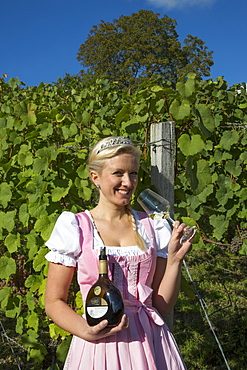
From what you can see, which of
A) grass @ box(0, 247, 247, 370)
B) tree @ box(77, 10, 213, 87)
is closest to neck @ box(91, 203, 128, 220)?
grass @ box(0, 247, 247, 370)

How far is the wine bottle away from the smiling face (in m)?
0.28

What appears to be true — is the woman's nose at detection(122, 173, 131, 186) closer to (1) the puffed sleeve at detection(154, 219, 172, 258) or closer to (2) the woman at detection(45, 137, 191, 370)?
(2) the woman at detection(45, 137, 191, 370)

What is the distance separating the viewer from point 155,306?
1482 mm

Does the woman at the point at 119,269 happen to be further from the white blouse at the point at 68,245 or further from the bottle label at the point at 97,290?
the bottle label at the point at 97,290

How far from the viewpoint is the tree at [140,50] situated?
1197 inches

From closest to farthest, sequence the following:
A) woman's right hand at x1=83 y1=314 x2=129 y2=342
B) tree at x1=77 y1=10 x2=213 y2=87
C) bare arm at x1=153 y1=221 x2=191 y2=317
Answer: woman's right hand at x1=83 y1=314 x2=129 y2=342 → bare arm at x1=153 y1=221 x2=191 y2=317 → tree at x1=77 y1=10 x2=213 y2=87

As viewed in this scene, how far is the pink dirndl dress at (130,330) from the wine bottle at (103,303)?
0.40 ft

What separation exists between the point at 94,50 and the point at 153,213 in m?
32.9

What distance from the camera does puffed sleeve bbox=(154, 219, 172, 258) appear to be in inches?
58.7

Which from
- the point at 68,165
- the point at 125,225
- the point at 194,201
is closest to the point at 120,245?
the point at 125,225

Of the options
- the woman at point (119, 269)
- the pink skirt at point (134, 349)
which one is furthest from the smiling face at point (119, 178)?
the pink skirt at point (134, 349)

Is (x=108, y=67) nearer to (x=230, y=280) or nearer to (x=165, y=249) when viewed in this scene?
(x=230, y=280)

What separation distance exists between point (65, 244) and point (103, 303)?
0.25 m

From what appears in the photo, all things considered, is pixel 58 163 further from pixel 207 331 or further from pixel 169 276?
pixel 207 331
